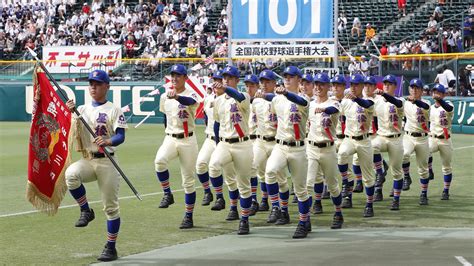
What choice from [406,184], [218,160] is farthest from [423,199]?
[218,160]

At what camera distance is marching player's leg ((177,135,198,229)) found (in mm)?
13531

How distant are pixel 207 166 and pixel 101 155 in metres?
4.07

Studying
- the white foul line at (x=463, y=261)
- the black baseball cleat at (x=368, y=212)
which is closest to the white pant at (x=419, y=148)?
the black baseball cleat at (x=368, y=212)

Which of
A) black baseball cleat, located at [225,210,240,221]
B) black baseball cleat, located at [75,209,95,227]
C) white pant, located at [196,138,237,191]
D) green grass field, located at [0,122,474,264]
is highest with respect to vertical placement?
white pant, located at [196,138,237,191]

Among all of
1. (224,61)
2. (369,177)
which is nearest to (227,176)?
(369,177)

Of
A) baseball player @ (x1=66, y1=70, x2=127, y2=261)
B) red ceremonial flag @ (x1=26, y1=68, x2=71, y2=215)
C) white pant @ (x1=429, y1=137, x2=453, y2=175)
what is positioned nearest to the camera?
baseball player @ (x1=66, y1=70, x2=127, y2=261)

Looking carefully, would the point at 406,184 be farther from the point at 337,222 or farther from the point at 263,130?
the point at 337,222

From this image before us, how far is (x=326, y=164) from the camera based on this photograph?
13.3 meters

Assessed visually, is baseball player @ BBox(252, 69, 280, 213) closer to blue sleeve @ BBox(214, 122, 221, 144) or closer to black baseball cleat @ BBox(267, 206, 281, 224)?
blue sleeve @ BBox(214, 122, 221, 144)

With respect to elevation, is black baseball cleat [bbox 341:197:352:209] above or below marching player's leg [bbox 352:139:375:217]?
below

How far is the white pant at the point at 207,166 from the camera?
14.1 metres

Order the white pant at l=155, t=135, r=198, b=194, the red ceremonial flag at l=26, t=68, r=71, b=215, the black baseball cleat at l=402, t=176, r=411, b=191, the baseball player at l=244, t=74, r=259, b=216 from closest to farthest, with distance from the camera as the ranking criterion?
1. the red ceremonial flag at l=26, t=68, r=71, b=215
2. the white pant at l=155, t=135, r=198, b=194
3. the baseball player at l=244, t=74, r=259, b=216
4. the black baseball cleat at l=402, t=176, r=411, b=191

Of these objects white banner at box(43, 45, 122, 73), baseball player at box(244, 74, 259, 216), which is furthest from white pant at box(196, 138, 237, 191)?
white banner at box(43, 45, 122, 73)

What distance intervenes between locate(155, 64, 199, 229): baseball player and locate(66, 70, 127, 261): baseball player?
93.6 inches
